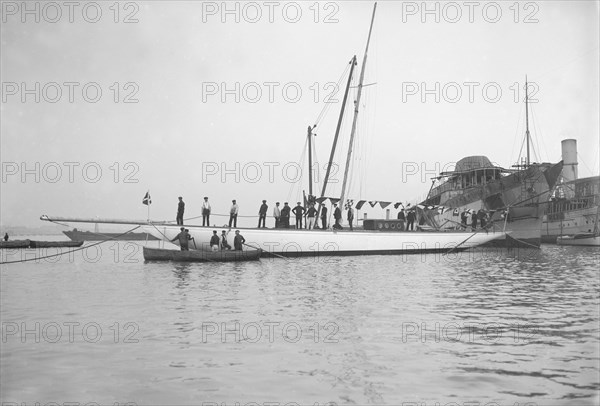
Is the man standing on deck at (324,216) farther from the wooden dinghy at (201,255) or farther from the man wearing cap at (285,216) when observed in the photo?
the wooden dinghy at (201,255)

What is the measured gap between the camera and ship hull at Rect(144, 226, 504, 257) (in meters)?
32.7

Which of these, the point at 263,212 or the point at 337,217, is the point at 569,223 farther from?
the point at 263,212

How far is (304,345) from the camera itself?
30.2 ft

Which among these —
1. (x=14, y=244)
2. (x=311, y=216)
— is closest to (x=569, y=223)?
(x=311, y=216)

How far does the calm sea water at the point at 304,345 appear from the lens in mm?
6668

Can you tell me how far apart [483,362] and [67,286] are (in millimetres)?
17206

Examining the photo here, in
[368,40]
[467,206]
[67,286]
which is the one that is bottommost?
[67,286]

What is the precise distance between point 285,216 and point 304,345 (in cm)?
2425

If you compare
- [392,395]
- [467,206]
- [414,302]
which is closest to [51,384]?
[392,395]

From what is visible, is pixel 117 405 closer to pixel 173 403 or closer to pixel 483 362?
pixel 173 403

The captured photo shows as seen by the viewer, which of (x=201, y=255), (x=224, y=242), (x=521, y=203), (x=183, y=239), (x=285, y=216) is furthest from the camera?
(x=521, y=203)

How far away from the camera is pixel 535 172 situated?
47.1 meters

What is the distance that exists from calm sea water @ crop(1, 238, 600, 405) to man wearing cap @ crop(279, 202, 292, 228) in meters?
15.2

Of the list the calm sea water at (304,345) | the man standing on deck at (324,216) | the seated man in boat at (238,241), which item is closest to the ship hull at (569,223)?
the man standing on deck at (324,216)
